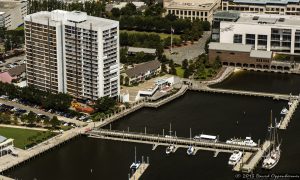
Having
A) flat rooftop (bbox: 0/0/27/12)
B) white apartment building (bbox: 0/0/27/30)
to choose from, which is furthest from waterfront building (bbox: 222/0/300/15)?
flat rooftop (bbox: 0/0/27/12)

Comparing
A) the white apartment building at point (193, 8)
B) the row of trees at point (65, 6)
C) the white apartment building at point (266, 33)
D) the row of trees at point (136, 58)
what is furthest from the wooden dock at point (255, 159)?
the row of trees at point (65, 6)

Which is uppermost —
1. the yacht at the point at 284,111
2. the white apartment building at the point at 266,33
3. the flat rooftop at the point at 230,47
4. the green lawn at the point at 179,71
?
the white apartment building at the point at 266,33

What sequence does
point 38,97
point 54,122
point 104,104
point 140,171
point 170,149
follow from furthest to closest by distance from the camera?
point 38,97 < point 104,104 < point 54,122 < point 170,149 < point 140,171

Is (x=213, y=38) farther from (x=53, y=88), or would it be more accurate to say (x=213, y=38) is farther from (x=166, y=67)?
(x=53, y=88)

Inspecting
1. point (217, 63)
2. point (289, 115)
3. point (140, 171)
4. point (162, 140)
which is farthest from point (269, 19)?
point (140, 171)

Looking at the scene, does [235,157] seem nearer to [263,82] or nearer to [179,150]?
[179,150]

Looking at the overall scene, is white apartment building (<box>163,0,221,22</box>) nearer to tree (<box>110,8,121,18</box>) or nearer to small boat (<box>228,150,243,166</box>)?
tree (<box>110,8,121,18</box>)

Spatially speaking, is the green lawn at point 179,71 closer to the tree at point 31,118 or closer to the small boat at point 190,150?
the tree at point 31,118
